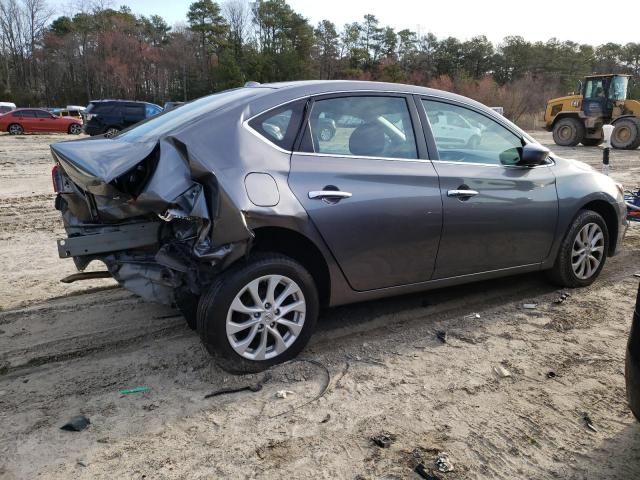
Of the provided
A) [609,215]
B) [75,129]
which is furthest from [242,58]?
[609,215]

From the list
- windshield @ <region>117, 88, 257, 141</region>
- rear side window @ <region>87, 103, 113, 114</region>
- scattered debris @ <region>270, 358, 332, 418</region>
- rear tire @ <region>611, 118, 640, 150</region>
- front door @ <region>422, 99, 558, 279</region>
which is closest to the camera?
scattered debris @ <region>270, 358, 332, 418</region>

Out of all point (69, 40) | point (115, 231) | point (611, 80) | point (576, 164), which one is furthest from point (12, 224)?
point (69, 40)

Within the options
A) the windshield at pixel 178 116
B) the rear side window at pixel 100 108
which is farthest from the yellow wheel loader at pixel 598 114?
A: the windshield at pixel 178 116

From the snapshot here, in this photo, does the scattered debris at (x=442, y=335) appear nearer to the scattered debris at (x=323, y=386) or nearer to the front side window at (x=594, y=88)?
the scattered debris at (x=323, y=386)

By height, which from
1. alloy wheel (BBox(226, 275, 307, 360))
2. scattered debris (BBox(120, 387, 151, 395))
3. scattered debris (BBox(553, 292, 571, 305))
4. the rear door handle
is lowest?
scattered debris (BBox(120, 387, 151, 395))

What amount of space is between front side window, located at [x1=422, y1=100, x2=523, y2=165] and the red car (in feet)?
99.3

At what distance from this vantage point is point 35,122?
2917cm

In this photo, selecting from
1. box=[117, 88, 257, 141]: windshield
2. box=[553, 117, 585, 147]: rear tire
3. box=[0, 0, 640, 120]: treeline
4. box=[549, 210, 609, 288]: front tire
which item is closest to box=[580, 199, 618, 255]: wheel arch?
box=[549, 210, 609, 288]: front tire

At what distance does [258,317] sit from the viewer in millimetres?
3246

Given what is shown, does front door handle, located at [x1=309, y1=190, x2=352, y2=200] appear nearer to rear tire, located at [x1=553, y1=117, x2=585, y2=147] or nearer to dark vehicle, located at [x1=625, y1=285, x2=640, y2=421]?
dark vehicle, located at [x1=625, y1=285, x2=640, y2=421]

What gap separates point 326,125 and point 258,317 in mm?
1334

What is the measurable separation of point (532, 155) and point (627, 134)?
20135 millimetres

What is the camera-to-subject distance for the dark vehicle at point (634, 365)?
7.71 feet

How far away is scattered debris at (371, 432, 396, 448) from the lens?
2666 millimetres
